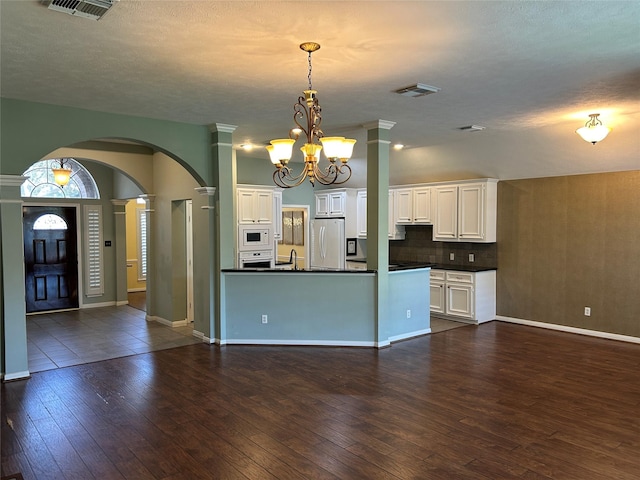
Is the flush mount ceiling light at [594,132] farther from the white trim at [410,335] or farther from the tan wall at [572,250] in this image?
the white trim at [410,335]

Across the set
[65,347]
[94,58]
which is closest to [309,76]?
[94,58]

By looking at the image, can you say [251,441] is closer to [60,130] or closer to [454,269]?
[60,130]

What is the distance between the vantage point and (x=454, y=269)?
25.0 feet

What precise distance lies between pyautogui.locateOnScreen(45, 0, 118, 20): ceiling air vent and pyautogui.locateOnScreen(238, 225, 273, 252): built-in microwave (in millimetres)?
5170

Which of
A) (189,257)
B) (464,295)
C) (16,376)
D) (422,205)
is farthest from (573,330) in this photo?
(16,376)

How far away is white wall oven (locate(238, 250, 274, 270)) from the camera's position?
7860mm

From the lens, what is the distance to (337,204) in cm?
934

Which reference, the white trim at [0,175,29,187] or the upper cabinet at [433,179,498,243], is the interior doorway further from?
the white trim at [0,175,29,187]

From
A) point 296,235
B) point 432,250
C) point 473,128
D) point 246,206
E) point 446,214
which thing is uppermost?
point 473,128

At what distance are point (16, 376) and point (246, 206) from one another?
13.5 feet

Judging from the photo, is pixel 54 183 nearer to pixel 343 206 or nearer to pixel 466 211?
pixel 343 206

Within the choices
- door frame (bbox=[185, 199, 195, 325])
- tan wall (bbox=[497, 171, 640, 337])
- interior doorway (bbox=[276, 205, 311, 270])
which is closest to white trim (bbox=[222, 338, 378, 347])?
door frame (bbox=[185, 199, 195, 325])

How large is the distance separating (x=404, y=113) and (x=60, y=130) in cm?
360

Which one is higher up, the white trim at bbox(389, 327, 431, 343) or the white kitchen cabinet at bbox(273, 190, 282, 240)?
the white kitchen cabinet at bbox(273, 190, 282, 240)
